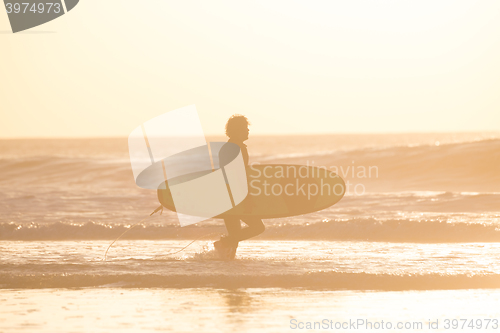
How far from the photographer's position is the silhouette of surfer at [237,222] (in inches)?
252

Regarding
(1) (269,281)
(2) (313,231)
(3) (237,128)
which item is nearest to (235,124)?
(3) (237,128)

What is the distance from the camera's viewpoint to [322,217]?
1073 cm

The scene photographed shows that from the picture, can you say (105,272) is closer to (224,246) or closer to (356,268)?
(224,246)

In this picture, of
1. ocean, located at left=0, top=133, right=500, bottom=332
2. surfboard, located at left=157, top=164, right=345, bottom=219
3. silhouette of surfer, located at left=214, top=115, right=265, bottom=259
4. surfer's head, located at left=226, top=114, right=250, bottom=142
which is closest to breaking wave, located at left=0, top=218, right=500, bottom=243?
ocean, located at left=0, top=133, right=500, bottom=332

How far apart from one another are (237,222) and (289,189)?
1477 mm

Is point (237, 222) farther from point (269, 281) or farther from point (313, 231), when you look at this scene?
point (313, 231)

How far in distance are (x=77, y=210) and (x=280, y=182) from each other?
20.1ft

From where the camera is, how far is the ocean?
4.48 meters

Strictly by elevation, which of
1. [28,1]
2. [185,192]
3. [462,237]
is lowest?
[462,237]

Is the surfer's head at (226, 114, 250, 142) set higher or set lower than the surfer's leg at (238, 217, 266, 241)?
higher

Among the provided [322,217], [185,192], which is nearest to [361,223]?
[322,217]

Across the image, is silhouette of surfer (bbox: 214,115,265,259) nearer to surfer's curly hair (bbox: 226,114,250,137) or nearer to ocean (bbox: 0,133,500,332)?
surfer's curly hair (bbox: 226,114,250,137)

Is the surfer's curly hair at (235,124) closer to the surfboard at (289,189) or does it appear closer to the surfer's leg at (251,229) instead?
the surfer's leg at (251,229)

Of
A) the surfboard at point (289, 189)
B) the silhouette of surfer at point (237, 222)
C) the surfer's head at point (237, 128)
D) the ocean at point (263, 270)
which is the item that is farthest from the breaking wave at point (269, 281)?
the surfboard at point (289, 189)
